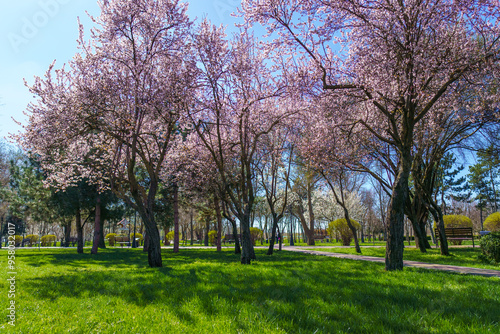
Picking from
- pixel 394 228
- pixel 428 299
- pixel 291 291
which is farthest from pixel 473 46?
pixel 291 291

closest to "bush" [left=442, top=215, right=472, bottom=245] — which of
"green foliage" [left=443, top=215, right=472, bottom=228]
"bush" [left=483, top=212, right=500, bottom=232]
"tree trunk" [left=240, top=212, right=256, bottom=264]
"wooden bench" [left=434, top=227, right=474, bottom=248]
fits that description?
"green foliage" [left=443, top=215, right=472, bottom=228]

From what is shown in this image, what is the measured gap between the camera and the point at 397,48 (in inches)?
319

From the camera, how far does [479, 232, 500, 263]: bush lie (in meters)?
11.2

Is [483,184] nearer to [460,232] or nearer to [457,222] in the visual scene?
[457,222]

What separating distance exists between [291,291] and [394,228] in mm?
5124

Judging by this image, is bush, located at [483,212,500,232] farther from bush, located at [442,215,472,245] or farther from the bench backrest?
the bench backrest

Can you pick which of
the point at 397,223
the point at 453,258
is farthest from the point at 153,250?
the point at 453,258

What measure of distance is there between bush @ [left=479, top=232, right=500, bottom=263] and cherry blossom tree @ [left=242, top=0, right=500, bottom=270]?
5.59 meters

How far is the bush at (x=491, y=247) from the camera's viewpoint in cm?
1116

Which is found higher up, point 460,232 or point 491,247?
point 491,247

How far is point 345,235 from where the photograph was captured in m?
30.3

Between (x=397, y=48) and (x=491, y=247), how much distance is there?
9089 mm

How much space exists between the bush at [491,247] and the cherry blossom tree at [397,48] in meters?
5.59

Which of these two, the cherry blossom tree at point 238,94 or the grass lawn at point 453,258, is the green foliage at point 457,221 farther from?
the cherry blossom tree at point 238,94
